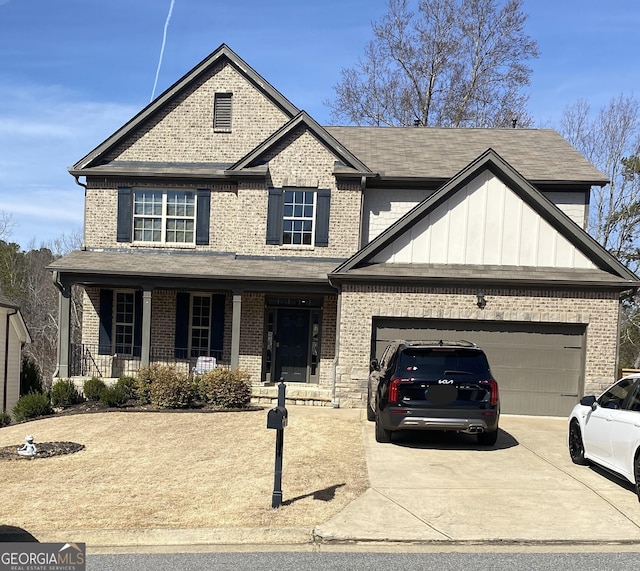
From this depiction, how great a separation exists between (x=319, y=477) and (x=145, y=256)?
11406mm

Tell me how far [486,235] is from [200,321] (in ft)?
29.4

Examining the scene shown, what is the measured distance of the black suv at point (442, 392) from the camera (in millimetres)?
9266

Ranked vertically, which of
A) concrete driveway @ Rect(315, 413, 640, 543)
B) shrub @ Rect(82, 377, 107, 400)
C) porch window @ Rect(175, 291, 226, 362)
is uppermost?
porch window @ Rect(175, 291, 226, 362)

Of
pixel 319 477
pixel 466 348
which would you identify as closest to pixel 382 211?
pixel 466 348

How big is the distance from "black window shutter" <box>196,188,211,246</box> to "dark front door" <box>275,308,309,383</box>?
3.20 meters

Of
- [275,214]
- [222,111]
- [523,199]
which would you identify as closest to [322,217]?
[275,214]

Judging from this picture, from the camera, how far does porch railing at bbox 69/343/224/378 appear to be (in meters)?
17.7

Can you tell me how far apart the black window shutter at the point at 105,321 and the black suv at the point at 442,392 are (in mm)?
11315

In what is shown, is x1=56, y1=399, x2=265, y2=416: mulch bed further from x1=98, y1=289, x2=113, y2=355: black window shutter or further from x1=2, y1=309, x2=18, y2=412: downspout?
x1=2, y1=309, x2=18, y2=412: downspout

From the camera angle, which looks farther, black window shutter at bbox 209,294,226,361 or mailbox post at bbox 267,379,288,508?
black window shutter at bbox 209,294,226,361

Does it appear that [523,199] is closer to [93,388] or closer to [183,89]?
[183,89]

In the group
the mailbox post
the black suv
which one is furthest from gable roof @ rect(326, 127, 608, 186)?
the mailbox post

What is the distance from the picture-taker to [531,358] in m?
13.9

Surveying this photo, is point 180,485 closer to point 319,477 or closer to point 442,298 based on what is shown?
point 319,477
